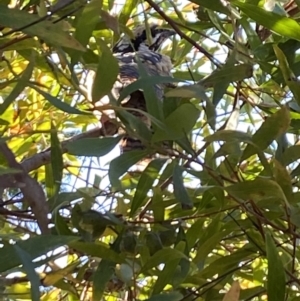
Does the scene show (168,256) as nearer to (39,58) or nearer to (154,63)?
(39,58)

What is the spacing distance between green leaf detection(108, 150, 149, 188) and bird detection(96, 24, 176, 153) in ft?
0.58

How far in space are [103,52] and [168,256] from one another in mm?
162

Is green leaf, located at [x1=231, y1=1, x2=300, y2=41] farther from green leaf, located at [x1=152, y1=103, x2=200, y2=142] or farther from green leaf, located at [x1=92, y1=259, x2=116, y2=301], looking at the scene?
green leaf, located at [x1=92, y1=259, x2=116, y2=301]

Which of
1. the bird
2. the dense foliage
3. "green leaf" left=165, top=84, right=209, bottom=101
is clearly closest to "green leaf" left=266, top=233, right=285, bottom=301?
the dense foliage

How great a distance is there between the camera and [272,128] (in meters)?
0.51

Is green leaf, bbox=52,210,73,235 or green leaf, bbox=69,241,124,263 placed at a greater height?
green leaf, bbox=52,210,73,235

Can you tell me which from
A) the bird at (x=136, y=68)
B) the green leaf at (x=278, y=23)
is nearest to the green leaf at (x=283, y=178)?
the green leaf at (x=278, y=23)

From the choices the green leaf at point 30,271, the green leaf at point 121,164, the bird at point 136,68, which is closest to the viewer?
the green leaf at point 30,271

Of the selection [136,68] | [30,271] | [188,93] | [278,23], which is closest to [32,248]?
[30,271]

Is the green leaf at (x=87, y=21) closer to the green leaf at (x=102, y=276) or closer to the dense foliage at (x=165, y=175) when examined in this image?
the dense foliage at (x=165, y=175)

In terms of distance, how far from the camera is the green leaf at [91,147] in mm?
489

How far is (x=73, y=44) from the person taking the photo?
1.49 ft

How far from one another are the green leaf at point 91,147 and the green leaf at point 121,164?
0.01m

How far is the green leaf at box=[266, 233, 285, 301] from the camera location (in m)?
0.48
